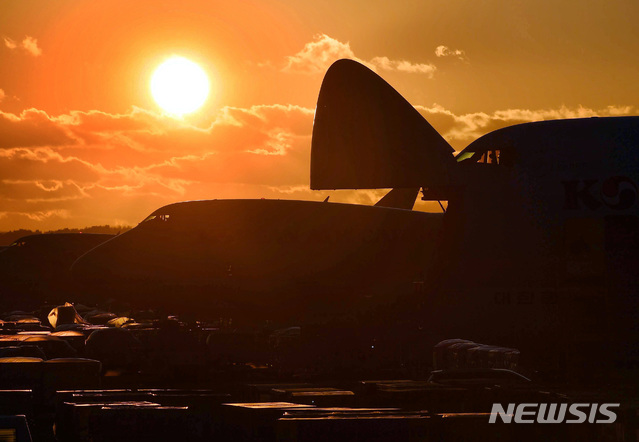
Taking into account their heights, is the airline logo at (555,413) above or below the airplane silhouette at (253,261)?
below

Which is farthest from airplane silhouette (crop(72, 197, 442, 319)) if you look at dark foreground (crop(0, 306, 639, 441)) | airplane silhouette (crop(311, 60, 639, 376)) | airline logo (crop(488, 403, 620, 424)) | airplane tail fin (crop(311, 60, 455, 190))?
airline logo (crop(488, 403, 620, 424))

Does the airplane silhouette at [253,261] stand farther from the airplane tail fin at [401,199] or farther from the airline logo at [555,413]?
the airline logo at [555,413]

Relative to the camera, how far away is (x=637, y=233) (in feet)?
68.8

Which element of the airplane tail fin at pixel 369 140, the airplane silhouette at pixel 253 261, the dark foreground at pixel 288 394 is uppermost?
the airplane tail fin at pixel 369 140

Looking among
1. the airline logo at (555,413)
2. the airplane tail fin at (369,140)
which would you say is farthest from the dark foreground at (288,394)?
the airplane tail fin at (369,140)

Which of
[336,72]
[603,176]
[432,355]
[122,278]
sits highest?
[336,72]

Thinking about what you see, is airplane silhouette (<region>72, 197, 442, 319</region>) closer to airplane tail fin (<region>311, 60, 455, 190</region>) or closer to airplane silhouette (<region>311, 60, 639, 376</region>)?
airplane tail fin (<region>311, 60, 455, 190</region>)

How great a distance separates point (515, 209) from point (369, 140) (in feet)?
15.8

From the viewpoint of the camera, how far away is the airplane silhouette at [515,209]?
22.4 m

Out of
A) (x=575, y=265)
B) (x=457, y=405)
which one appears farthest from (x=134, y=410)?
(x=575, y=265)

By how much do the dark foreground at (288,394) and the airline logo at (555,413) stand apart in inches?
4.4

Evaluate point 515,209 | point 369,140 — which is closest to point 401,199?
point 369,140

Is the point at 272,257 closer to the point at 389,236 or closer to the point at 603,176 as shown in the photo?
the point at 389,236

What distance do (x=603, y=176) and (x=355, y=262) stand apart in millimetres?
18292
